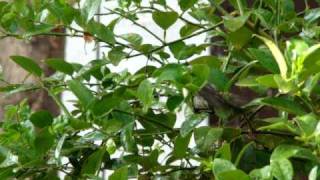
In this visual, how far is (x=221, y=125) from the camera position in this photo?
66 cm

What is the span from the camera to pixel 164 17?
69cm

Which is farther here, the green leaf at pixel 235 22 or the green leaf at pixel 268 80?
the green leaf at pixel 235 22

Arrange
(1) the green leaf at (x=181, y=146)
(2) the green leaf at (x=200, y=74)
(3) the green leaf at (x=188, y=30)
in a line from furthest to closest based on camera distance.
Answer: (3) the green leaf at (x=188, y=30) < (1) the green leaf at (x=181, y=146) < (2) the green leaf at (x=200, y=74)

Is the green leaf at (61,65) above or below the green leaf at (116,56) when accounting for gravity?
below

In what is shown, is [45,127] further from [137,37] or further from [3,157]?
[137,37]

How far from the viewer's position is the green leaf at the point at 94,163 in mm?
639

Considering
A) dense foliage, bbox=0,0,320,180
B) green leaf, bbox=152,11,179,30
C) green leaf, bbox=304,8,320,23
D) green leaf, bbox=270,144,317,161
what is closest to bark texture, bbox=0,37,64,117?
dense foliage, bbox=0,0,320,180

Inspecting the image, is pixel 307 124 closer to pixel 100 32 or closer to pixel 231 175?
pixel 231 175

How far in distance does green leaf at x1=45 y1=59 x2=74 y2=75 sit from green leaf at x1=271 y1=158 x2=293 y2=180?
13.4 inches

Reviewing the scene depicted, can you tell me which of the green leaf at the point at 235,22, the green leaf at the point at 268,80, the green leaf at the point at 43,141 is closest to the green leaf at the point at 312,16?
the green leaf at the point at 235,22

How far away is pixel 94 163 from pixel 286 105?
0.79 feet

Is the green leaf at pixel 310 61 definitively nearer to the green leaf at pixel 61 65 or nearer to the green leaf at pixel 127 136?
the green leaf at pixel 127 136

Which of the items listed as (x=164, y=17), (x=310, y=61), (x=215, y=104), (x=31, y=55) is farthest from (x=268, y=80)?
(x=31, y=55)

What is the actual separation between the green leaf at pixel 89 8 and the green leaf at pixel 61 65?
0.35ft
